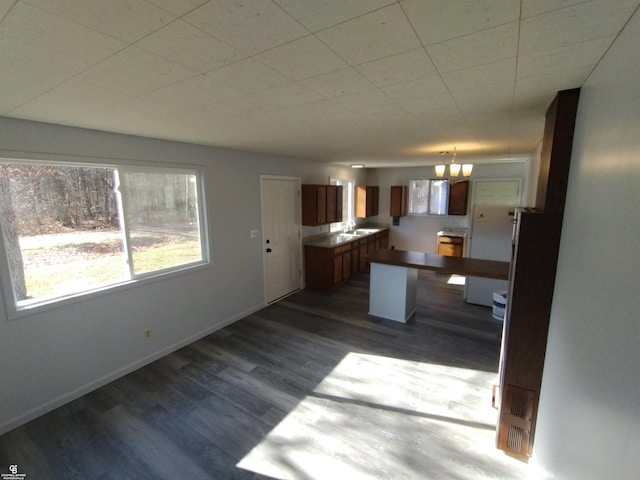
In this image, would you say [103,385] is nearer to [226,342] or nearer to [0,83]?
[226,342]

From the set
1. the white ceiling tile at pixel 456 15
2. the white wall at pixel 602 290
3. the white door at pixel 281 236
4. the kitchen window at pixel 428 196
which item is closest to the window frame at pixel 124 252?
the white door at pixel 281 236

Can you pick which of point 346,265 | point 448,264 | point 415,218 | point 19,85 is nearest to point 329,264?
point 346,265

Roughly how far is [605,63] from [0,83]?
9.03ft

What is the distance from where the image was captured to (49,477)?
6.09 ft

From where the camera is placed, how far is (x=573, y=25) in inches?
38.4

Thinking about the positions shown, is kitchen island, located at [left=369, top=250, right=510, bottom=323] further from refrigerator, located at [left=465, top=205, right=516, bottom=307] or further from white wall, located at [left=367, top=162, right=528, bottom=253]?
white wall, located at [left=367, top=162, right=528, bottom=253]

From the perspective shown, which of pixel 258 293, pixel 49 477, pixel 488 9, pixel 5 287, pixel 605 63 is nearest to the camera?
pixel 488 9

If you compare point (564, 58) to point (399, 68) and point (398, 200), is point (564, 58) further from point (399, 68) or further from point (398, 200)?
point (398, 200)

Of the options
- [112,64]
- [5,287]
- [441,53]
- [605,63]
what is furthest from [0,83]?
[605,63]

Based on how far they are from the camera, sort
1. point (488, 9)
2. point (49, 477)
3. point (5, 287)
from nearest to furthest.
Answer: point (488, 9)
point (49, 477)
point (5, 287)

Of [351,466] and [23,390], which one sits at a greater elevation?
[23,390]

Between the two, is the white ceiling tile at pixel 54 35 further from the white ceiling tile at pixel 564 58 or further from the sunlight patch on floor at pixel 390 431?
the sunlight patch on floor at pixel 390 431

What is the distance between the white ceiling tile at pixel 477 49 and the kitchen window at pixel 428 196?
5.92 meters

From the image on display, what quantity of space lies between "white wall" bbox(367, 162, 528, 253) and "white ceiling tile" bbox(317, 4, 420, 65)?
6.15 metres
